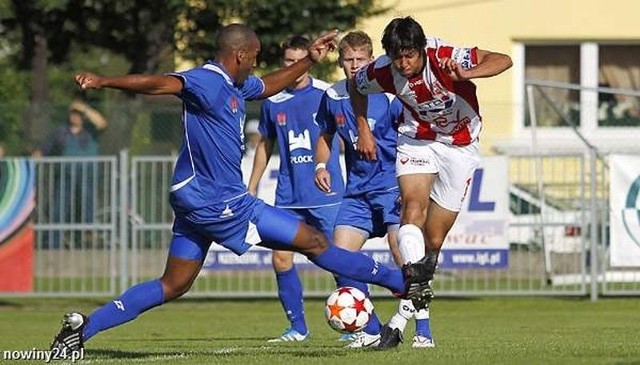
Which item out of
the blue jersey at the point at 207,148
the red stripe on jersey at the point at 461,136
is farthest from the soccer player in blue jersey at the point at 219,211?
the red stripe on jersey at the point at 461,136

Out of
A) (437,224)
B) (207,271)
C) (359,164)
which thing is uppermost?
(359,164)

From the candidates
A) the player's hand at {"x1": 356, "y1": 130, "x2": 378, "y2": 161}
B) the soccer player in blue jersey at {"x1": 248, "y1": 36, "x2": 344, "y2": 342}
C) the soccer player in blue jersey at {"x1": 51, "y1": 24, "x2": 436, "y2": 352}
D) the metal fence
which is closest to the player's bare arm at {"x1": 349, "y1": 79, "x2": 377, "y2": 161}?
the player's hand at {"x1": 356, "y1": 130, "x2": 378, "y2": 161}

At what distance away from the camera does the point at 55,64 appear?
1066 inches

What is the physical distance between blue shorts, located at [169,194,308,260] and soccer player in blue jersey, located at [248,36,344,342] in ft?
9.97

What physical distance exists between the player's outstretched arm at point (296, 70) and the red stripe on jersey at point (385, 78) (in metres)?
0.39

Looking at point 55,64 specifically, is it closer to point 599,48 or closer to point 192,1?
point 192,1

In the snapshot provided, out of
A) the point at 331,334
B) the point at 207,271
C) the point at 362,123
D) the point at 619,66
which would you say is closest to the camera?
the point at 362,123

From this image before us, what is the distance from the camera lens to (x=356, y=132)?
13.0 metres

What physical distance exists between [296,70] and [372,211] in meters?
2.05

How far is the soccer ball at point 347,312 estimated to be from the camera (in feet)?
35.3

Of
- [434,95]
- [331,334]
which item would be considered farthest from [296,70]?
[331,334]

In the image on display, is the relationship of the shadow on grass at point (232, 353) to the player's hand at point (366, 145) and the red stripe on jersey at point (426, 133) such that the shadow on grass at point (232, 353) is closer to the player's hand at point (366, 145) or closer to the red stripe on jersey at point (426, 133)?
the player's hand at point (366, 145)

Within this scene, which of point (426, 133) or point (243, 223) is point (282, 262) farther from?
point (243, 223)

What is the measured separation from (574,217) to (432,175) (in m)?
8.61
